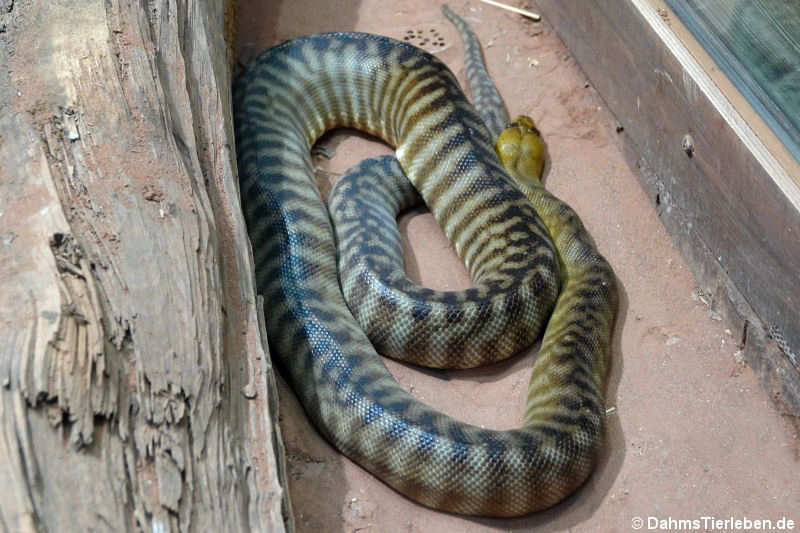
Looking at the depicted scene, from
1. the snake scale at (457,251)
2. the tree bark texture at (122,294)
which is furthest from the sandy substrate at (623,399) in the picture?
the tree bark texture at (122,294)

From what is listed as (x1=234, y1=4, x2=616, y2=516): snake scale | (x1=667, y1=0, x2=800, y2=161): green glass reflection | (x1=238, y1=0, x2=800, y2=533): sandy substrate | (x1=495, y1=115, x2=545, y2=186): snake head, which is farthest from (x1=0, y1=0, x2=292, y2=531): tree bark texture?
→ (x1=667, y1=0, x2=800, y2=161): green glass reflection

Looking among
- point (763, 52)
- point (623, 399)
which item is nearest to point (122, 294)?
point (623, 399)

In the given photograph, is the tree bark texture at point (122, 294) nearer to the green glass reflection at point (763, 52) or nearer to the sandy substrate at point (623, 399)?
the sandy substrate at point (623, 399)

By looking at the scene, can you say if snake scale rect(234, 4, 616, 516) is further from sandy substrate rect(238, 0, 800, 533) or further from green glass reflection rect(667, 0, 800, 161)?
green glass reflection rect(667, 0, 800, 161)

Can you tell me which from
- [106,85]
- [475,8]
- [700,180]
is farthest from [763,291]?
[475,8]

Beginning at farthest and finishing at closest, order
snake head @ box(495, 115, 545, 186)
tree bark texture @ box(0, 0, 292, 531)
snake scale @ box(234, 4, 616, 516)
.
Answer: snake head @ box(495, 115, 545, 186), snake scale @ box(234, 4, 616, 516), tree bark texture @ box(0, 0, 292, 531)

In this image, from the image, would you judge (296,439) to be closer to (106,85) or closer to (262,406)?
(262,406)
